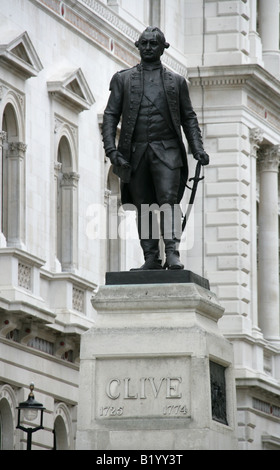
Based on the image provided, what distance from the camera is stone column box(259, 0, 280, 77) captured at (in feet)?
181

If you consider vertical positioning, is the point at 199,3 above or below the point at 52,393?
above

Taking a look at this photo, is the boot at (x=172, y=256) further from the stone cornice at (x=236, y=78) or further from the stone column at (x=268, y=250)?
the stone column at (x=268, y=250)

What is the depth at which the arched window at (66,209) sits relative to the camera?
137 feet

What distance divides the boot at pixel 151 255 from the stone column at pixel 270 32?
34.0 m

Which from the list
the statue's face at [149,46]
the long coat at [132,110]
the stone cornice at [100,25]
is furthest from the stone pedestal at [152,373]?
the stone cornice at [100,25]

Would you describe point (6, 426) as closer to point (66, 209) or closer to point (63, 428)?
point (63, 428)

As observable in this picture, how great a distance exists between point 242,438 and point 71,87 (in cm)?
1266

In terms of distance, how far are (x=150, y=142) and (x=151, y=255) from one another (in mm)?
1223

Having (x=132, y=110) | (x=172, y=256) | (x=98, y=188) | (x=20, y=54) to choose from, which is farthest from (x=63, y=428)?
(x=132, y=110)

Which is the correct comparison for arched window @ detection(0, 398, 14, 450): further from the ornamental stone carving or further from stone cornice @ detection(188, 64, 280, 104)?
the ornamental stone carving

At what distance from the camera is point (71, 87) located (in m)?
41.5

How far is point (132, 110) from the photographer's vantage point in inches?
843

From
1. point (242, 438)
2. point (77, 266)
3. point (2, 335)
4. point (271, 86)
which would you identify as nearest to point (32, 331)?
point (2, 335)
